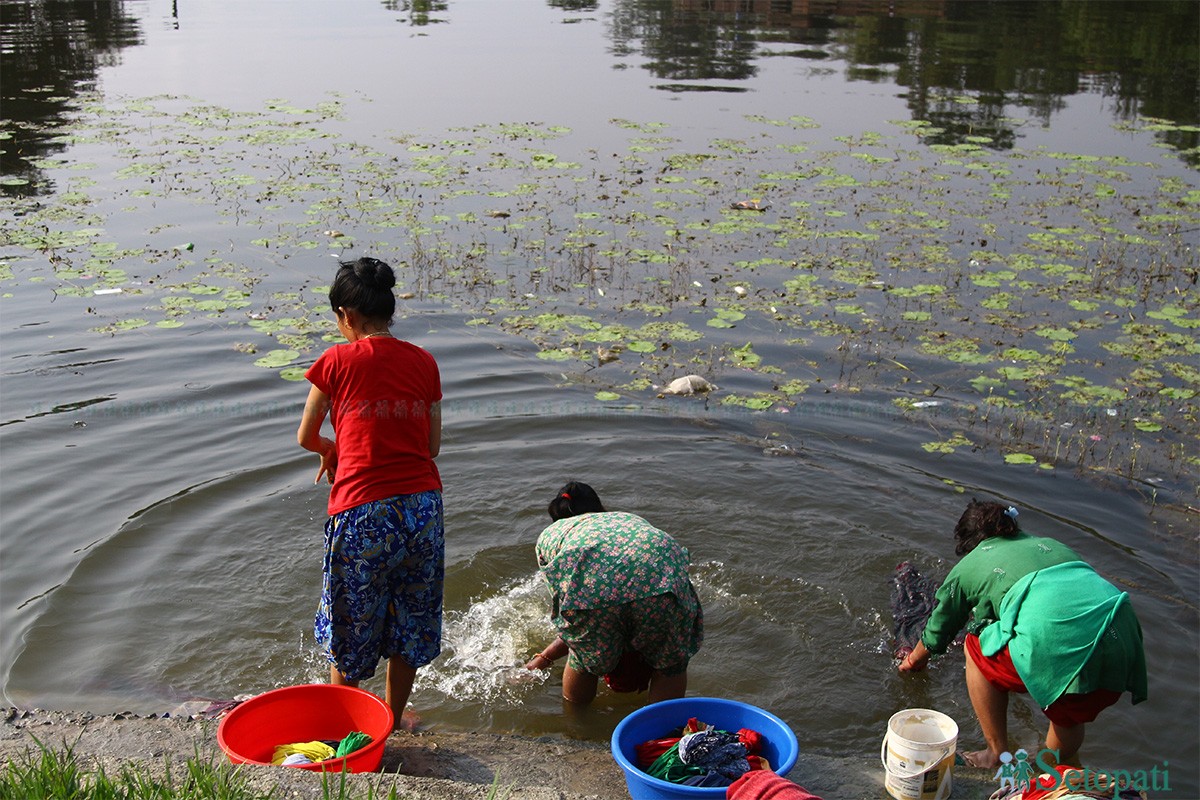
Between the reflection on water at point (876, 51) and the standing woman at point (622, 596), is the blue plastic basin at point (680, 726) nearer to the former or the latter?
the standing woman at point (622, 596)

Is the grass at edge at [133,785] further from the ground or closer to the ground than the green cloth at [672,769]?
further from the ground

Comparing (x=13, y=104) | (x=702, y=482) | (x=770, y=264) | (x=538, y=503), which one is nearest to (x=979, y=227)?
(x=770, y=264)

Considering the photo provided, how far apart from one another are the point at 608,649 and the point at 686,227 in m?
7.08

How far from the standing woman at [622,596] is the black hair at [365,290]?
3.63 feet

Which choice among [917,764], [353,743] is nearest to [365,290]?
[353,743]

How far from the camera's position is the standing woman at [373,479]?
3926 mm

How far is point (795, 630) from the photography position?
17.7ft

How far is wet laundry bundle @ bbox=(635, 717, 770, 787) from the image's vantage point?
3.52 m

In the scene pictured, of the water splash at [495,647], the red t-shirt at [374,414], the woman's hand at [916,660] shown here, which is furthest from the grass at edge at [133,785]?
the woman's hand at [916,660]

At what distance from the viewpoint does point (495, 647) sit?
5.31m

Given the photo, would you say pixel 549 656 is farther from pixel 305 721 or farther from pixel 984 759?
pixel 984 759

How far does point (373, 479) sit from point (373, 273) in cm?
74

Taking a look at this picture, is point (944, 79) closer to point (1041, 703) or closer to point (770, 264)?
point (770, 264)

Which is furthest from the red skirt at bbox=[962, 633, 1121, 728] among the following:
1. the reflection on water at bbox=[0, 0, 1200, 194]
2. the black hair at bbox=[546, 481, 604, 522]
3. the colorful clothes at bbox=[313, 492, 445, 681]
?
the reflection on water at bbox=[0, 0, 1200, 194]
